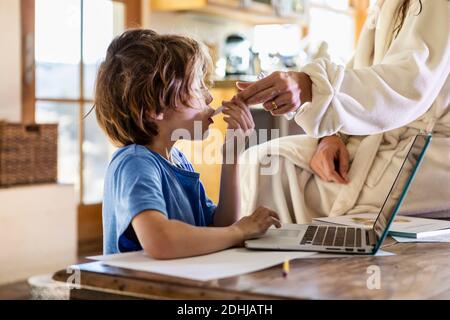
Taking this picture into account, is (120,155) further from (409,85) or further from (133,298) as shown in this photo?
(409,85)

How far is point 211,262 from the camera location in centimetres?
94

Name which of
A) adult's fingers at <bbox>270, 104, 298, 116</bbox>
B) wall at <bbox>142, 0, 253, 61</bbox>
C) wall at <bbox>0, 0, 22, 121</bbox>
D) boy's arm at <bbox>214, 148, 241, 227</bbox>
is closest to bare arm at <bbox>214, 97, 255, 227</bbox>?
boy's arm at <bbox>214, 148, 241, 227</bbox>

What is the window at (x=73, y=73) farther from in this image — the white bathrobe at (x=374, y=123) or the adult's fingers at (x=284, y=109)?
the adult's fingers at (x=284, y=109)

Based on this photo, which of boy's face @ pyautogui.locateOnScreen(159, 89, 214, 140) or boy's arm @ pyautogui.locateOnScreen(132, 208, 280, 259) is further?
boy's face @ pyautogui.locateOnScreen(159, 89, 214, 140)

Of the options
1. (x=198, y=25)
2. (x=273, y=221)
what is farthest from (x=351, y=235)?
(x=198, y=25)

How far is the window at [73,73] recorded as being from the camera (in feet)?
11.8

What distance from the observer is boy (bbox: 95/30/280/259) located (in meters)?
1.17

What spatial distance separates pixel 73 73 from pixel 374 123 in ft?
8.93

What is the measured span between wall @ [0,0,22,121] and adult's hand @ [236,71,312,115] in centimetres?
241

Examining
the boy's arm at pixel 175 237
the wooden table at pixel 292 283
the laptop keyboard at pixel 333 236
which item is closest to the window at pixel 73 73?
the laptop keyboard at pixel 333 236

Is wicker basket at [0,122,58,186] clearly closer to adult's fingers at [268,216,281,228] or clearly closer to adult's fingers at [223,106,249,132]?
adult's fingers at [223,106,249,132]

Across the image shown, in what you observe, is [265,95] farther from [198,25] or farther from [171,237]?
[198,25]

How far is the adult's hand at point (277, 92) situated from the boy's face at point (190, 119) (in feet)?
0.50

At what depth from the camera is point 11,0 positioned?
132 inches
